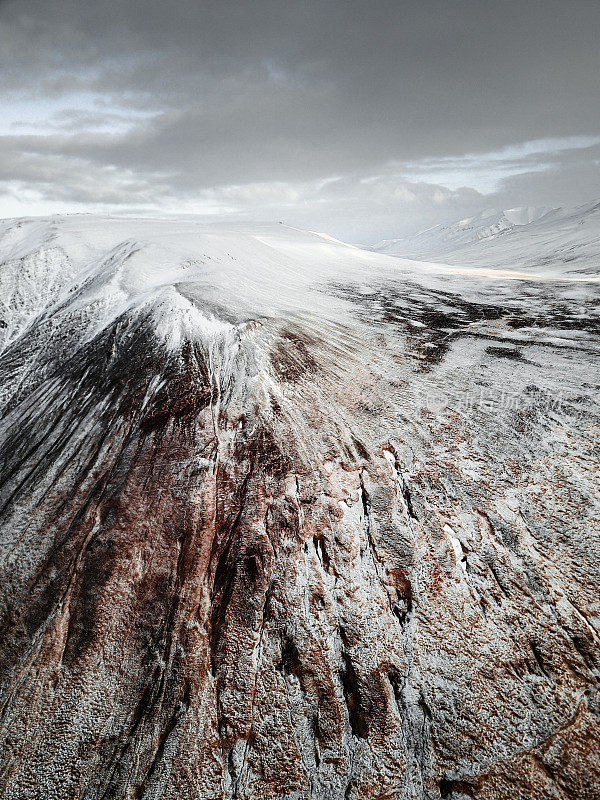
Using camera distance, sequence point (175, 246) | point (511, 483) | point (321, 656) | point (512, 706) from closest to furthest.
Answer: point (512, 706), point (321, 656), point (511, 483), point (175, 246)

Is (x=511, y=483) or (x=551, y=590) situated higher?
(x=511, y=483)

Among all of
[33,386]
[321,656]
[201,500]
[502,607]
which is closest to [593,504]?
[502,607]

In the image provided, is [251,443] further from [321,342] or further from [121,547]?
[321,342]

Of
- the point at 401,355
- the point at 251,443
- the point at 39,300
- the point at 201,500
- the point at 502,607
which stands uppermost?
the point at 39,300

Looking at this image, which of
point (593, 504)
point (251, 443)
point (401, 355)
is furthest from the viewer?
point (401, 355)

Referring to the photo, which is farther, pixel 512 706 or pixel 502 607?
pixel 502 607

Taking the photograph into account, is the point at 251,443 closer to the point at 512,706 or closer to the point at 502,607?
the point at 502,607
